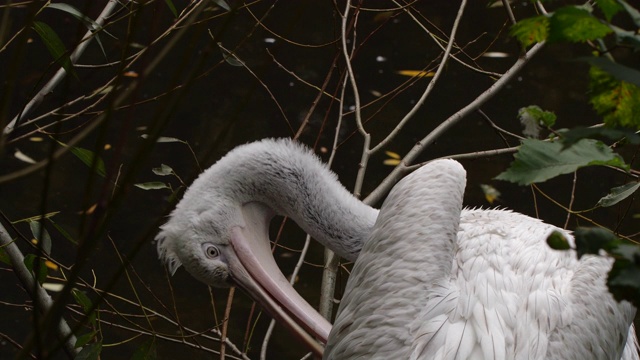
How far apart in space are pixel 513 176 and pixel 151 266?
538 centimetres

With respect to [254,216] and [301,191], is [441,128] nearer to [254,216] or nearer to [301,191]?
[301,191]

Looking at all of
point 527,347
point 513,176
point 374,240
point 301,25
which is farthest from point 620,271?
point 301,25

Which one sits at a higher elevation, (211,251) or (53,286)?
(211,251)

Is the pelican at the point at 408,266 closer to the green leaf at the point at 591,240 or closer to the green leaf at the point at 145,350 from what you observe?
the green leaf at the point at 145,350

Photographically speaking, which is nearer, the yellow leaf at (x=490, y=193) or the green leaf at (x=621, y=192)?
the green leaf at (x=621, y=192)

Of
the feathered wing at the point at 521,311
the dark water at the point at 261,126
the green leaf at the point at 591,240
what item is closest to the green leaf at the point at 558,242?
A: the green leaf at the point at 591,240

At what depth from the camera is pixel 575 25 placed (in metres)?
1.05

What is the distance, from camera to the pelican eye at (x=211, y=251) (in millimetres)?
3250

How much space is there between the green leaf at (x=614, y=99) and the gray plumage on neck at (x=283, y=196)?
2.22 m

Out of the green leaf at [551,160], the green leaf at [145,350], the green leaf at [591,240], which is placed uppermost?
the green leaf at [551,160]

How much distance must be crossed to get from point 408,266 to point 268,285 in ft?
2.66

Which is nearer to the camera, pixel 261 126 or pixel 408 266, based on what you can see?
pixel 408 266

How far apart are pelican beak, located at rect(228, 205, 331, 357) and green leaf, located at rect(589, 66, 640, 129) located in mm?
1859

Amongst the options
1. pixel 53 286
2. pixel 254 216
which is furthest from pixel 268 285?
pixel 53 286
